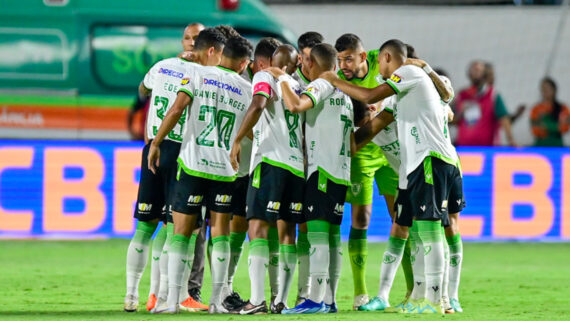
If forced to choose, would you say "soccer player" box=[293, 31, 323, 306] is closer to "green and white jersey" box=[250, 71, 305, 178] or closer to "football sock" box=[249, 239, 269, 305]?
"green and white jersey" box=[250, 71, 305, 178]

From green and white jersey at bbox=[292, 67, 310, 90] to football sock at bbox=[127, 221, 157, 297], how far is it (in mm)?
1521

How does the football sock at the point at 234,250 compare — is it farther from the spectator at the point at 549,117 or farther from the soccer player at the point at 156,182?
the spectator at the point at 549,117

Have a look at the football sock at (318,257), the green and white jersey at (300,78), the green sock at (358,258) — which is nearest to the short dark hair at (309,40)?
the green and white jersey at (300,78)

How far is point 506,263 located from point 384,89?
506cm

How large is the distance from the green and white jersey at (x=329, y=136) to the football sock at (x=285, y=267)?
0.56 m

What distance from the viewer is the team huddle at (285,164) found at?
8805 mm

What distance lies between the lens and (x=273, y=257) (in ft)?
30.9

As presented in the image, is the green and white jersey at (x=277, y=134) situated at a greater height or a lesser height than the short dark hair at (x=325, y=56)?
lesser

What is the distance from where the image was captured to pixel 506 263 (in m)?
13.3

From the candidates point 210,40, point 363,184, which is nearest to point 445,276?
point 363,184

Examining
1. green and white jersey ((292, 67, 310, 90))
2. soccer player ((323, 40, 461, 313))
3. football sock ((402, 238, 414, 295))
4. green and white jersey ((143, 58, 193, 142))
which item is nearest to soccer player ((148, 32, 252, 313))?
green and white jersey ((143, 58, 193, 142))

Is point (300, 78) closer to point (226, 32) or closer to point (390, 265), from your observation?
point (226, 32)

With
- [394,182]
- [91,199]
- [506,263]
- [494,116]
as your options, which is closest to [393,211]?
[394,182]

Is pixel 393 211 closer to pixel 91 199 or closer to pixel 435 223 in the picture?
pixel 435 223
